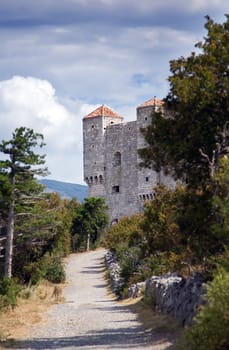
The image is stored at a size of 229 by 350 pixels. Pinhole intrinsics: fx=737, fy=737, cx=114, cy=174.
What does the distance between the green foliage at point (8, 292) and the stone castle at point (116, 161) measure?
4287 cm

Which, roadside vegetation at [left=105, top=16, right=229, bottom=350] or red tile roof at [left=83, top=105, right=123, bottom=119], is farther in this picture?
red tile roof at [left=83, top=105, right=123, bottom=119]

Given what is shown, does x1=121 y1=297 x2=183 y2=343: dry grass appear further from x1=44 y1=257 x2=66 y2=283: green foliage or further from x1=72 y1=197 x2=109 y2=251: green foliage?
x1=72 y1=197 x2=109 y2=251: green foliage

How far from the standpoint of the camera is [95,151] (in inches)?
2977

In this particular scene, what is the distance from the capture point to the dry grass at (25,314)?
17.1 metres

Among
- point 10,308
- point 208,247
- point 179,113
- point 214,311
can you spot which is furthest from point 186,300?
point 10,308

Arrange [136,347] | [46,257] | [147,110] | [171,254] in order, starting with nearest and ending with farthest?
[136,347]
[171,254]
[46,257]
[147,110]

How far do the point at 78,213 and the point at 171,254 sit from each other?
1665 inches

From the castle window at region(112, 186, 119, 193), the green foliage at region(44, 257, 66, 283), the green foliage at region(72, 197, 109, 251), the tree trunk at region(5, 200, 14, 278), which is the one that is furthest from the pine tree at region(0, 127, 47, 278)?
the castle window at region(112, 186, 119, 193)

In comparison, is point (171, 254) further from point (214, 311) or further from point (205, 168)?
point (214, 311)

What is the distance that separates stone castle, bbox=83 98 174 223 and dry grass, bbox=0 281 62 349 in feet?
128

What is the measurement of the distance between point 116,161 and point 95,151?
8.67 ft

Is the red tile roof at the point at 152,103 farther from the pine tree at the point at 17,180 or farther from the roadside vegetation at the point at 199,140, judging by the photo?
the roadside vegetation at the point at 199,140

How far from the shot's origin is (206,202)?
1489cm

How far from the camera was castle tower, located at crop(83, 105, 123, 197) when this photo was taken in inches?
2960
